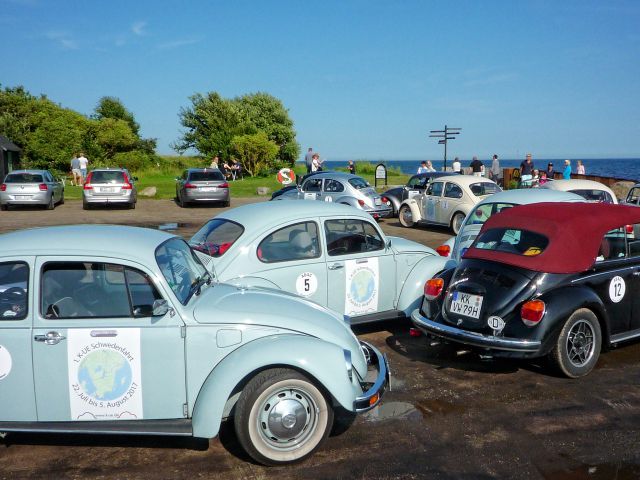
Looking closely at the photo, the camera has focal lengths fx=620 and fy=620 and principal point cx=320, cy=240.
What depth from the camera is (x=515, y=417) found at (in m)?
5.27

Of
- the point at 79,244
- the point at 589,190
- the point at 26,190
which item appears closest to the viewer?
the point at 79,244

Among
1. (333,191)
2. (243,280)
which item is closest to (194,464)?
(243,280)

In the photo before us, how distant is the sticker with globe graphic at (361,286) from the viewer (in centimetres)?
732

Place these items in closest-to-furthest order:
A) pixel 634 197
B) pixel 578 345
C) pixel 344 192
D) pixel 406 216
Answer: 1. pixel 578 345
2. pixel 634 197
3. pixel 344 192
4. pixel 406 216

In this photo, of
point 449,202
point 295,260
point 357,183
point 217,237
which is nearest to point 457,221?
point 449,202

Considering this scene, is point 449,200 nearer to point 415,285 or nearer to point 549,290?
point 415,285

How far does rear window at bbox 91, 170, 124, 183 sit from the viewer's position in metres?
23.0

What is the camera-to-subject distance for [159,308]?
14.2ft

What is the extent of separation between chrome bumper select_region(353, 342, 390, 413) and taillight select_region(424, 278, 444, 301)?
5.54ft

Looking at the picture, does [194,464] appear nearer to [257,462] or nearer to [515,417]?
[257,462]

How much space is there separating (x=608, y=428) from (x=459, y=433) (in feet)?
4.00

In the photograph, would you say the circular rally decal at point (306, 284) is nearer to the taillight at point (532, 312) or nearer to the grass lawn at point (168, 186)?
the taillight at point (532, 312)

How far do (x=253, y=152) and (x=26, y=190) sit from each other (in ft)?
69.0

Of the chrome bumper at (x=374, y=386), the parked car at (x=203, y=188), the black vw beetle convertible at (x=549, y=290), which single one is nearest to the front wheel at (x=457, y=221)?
the black vw beetle convertible at (x=549, y=290)
